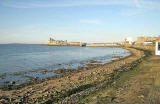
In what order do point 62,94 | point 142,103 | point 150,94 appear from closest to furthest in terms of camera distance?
point 142,103
point 150,94
point 62,94

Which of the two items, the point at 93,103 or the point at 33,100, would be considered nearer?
the point at 93,103

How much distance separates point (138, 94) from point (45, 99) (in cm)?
589

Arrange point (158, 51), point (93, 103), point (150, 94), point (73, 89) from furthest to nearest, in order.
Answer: point (158, 51)
point (73, 89)
point (150, 94)
point (93, 103)

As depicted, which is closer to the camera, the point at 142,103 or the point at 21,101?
the point at 142,103

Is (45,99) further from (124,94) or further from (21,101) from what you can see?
(124,94)

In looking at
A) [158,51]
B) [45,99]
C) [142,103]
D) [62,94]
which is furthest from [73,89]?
[158,51]

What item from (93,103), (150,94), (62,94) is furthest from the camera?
(62,94)

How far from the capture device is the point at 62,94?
9.41 meters

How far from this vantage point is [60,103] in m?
7.77

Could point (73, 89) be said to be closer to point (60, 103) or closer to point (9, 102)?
point (60, 103)

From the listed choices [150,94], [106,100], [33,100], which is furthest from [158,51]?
[33,100]

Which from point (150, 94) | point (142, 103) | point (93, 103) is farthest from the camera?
point (150, 94)

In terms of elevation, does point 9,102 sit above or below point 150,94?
below

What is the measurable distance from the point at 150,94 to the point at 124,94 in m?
1.50
